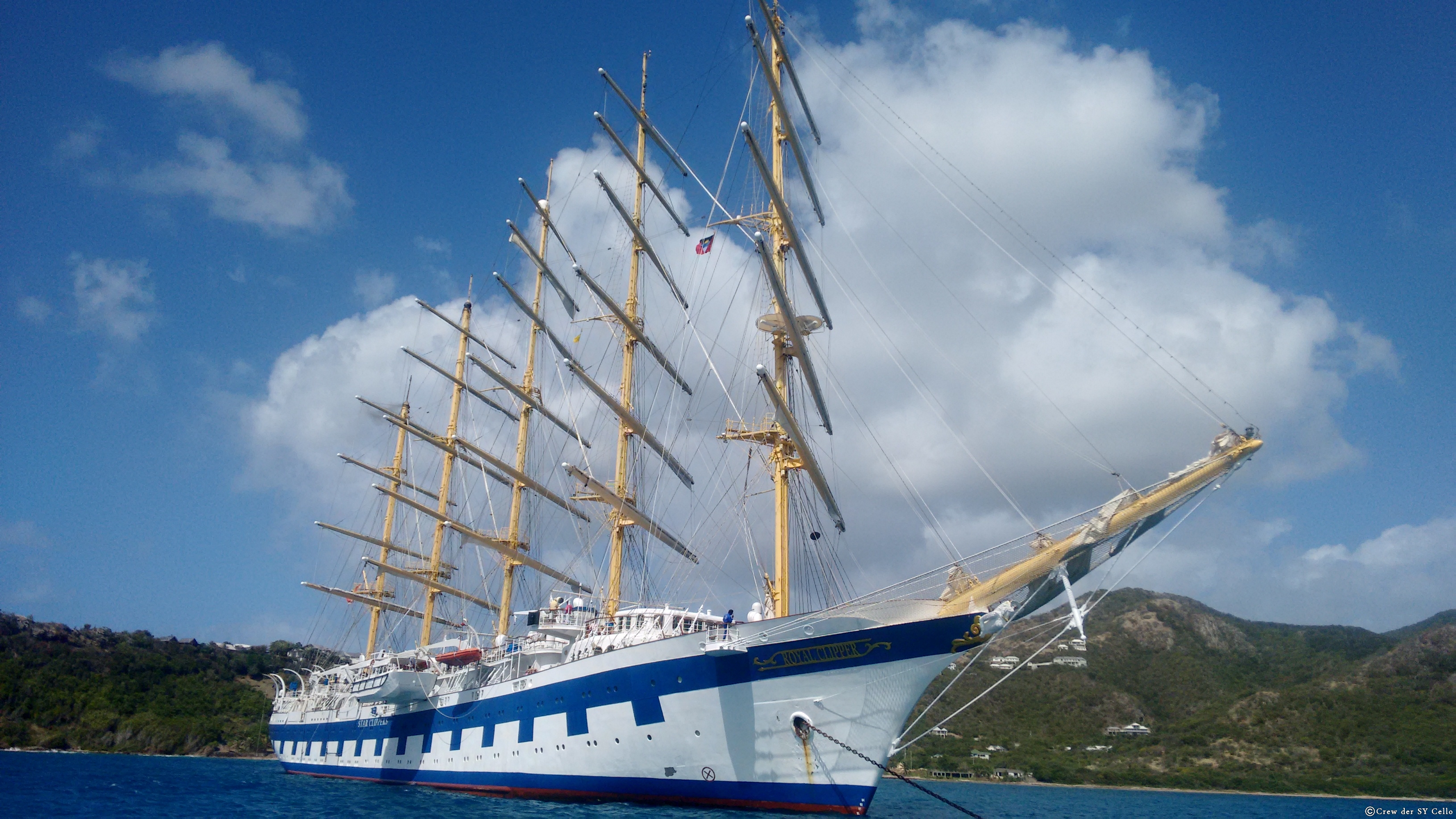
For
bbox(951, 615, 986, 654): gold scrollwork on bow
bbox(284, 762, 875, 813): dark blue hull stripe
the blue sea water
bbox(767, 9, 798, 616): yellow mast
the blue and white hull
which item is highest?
bbox(767, 9, 798, 616): yellow mast

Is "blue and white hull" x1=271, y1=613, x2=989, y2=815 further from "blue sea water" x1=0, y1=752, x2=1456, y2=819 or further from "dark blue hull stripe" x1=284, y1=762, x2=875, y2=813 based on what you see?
"blue sea water" x1=0, y1=752, x2=1456, y2=819

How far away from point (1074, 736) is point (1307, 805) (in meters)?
24.4

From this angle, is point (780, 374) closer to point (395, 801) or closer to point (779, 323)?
point (779, 323)

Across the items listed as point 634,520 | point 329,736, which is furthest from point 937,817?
point 329,736

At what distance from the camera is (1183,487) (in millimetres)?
18938

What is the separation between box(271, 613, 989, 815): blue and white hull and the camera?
19.8m

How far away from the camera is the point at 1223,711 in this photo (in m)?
67.7

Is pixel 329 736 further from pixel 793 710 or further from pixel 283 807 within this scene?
pixel 793 710

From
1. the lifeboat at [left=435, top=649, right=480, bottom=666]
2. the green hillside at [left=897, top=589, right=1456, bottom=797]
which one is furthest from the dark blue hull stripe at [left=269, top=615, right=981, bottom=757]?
the green hillside at [left=897, top=589, right=1456, bottom=797]

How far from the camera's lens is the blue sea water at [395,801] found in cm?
2362

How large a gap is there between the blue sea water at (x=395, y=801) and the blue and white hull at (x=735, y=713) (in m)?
0.75

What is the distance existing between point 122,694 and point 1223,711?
93366mm

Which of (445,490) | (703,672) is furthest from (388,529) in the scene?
(703,672)

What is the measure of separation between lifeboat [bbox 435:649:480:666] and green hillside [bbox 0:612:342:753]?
33.4 metres
